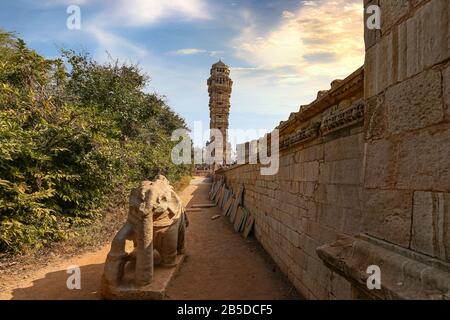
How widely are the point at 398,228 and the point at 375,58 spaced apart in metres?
1.13

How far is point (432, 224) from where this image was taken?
4.84 ft

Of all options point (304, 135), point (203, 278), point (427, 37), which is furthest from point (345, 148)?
point (203, 278)

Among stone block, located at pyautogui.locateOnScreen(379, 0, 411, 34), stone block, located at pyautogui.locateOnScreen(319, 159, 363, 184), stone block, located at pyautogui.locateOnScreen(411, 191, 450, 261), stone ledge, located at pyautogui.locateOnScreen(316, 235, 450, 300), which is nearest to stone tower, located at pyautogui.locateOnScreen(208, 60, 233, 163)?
stone block, located at pyautogui.locateOnScreen(319, 159, 363, 184)

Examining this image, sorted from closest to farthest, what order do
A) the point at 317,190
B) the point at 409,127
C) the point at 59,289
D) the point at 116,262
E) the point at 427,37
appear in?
the point at 427,37
the point at 409,127
the point at 317,190
the point at 116,262
the point at 59,289

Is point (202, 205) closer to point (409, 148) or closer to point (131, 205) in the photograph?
point (131, 205)

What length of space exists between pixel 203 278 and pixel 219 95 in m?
23.9

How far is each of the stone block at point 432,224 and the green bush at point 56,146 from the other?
6799 mm

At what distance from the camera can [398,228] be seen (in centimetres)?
171

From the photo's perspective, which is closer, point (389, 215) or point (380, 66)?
point (389, 215)

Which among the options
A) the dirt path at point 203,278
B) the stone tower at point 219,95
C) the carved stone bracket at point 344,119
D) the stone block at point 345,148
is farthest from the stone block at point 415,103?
the stone tower at point 219,95

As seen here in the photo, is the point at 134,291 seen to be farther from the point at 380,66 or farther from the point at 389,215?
the point at 380,66

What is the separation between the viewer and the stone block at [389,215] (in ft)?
5.44

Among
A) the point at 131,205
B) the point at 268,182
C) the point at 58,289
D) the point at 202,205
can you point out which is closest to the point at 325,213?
the point at 131,205

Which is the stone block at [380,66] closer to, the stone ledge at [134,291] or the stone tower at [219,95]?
the stone ledge at [134,291]
